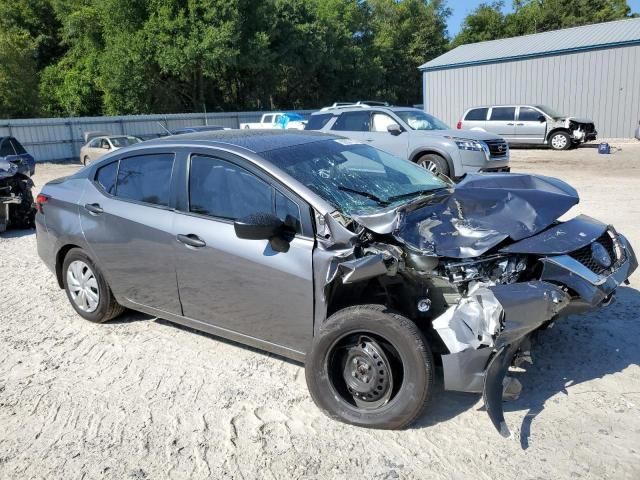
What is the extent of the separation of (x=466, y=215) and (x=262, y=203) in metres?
1.37

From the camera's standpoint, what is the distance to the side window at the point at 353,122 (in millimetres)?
12273

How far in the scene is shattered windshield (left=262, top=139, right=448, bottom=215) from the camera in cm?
375

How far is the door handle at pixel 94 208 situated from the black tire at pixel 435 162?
25.4 feet

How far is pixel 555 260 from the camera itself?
10.5 feet

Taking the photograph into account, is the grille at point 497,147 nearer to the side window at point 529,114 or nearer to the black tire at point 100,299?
the black tire at point 100,299

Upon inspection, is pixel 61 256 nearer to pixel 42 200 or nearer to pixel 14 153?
pixel 42 200

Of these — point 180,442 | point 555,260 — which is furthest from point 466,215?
point 180,442

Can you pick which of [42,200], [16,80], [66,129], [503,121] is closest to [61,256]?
[42,200]

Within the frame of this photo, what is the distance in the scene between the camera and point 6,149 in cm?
1709

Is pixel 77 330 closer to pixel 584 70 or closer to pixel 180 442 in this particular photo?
pixel 180 442

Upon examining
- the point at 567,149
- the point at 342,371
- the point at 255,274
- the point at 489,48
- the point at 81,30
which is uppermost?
the point at 81,30

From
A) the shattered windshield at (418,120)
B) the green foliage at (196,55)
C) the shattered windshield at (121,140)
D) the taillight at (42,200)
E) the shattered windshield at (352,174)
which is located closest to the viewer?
the shattered windshield at (352,174)

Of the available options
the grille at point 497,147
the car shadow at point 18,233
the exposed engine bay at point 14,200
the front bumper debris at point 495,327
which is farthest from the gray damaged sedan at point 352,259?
the grille at point 497,147

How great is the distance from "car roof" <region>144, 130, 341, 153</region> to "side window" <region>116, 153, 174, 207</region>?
0.52 ft
